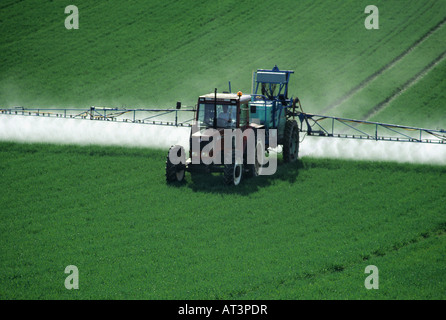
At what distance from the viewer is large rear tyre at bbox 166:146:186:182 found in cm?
1922

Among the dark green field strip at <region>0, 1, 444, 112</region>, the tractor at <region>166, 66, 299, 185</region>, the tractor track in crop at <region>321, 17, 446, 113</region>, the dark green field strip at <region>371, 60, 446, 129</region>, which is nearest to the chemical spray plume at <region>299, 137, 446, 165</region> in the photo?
the tractor at <region>166, 66, 299, 185</region>

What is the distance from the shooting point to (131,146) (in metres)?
23.7

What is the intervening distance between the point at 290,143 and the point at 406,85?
47.9 feet

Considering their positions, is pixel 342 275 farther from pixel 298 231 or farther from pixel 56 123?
pixel 56 123

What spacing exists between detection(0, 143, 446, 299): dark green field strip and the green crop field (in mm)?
58

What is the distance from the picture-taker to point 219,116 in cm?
1958

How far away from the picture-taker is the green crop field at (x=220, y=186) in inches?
518

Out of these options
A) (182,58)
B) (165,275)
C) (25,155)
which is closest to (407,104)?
(182,58)

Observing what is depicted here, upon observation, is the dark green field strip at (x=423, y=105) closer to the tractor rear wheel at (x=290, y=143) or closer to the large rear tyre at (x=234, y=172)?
the tractor rear wheel at (x=290, y=143)

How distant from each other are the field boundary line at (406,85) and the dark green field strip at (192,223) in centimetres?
1097
